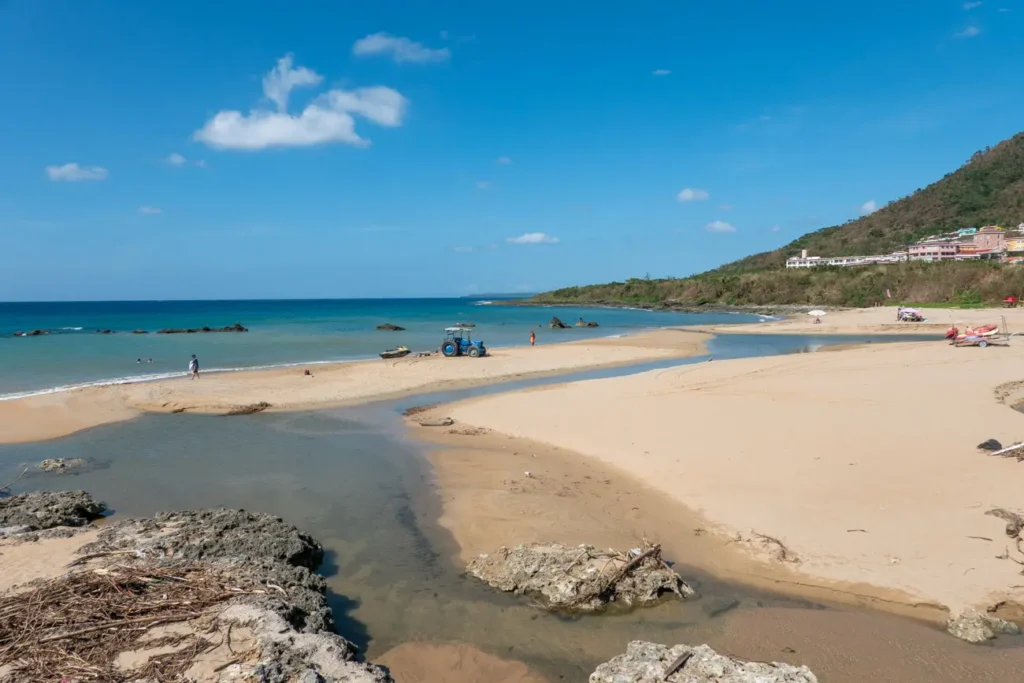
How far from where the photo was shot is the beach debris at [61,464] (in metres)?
13.2

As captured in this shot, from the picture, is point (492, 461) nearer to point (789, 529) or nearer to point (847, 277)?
point (789, 529)

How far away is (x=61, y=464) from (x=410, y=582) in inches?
420

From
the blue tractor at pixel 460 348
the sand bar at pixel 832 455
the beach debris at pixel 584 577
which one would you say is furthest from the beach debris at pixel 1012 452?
the blue tractor at pixel 460 348

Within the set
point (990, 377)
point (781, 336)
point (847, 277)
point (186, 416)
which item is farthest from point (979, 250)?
point (186, 416)

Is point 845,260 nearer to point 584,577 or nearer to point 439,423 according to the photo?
point 439,423

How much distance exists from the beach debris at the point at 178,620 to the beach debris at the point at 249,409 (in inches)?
489

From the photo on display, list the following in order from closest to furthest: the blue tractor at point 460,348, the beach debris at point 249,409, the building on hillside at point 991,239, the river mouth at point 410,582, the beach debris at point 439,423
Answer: the river mouth at point 410,582, the beach debris at point 439,423, the beach debris at point 249,409, the blue tractor at point 460,348, the building on hillside at point 991,239

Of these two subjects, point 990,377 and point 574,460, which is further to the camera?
point 990,377

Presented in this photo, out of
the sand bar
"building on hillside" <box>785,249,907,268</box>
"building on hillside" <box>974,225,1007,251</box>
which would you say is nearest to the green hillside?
"building on hillside" <box>785,249,907,268</box>

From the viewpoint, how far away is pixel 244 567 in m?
6.82

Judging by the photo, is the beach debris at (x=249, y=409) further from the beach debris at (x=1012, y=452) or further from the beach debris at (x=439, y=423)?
the beach debris at (x=1012, y=452)

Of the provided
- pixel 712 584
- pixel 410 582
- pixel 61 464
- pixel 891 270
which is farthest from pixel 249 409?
pixel 891 270

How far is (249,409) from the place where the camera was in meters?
19.8

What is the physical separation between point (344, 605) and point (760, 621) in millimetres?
5012
